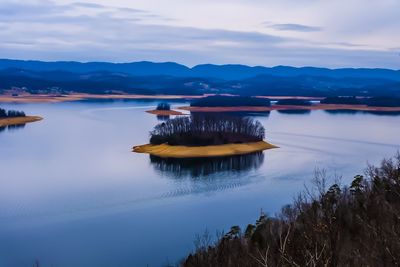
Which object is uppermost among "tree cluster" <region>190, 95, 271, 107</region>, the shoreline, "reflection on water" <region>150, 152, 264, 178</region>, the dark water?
"tree cluster" <region>190, 95, 271, 107</region>

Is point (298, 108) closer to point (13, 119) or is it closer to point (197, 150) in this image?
point (13, 119)

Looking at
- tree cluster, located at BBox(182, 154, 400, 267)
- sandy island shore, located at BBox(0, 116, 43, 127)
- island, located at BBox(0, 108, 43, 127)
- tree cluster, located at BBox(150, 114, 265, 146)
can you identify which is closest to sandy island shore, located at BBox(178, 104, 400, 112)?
island, located at BBox(0, 108, 43, 127)

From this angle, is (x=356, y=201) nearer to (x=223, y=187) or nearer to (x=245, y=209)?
(x=245, y=209)

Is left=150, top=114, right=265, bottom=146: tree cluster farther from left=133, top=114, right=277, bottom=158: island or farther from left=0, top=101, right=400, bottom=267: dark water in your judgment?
left=0, top=101, right=400, bottom=267: dark water

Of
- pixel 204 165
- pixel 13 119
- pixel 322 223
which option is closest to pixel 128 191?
pixel 204 165

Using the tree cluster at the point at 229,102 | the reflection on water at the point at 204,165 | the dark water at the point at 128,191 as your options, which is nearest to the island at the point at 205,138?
the reflection on water at the point at 204,165

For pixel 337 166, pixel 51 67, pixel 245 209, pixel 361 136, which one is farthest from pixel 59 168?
pixel 51 67

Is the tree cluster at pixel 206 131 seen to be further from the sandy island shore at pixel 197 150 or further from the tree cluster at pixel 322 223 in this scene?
the tree cluster at pixel 322 223
